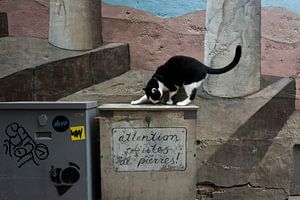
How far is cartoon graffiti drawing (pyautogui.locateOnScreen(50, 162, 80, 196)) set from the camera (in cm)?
295

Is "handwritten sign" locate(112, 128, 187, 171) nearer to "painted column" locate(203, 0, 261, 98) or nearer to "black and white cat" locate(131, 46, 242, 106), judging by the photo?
"black and white cat" locate(131, 46, 242, 106)

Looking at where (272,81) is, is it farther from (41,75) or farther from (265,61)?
(41,75)

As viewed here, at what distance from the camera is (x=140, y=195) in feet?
10.4

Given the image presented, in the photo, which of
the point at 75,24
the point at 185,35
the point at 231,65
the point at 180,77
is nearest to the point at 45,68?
the point at 75,24

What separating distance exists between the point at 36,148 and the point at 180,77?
165cm

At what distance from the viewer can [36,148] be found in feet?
9.62

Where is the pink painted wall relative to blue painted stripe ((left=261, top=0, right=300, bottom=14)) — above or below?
below

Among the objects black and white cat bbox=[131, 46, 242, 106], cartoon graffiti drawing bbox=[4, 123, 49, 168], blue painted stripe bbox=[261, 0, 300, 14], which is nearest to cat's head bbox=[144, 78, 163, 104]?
black and white cat bbox=[131, 46, 242, 106]

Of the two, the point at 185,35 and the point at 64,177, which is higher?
the point at 185,35

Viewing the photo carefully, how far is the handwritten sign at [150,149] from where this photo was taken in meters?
3.16

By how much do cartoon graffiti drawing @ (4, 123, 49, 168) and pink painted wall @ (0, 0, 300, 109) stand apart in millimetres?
1584

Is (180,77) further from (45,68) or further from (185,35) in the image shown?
(45,68)

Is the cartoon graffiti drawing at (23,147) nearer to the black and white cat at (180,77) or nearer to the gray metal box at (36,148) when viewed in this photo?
the gray metal box at (36,148)

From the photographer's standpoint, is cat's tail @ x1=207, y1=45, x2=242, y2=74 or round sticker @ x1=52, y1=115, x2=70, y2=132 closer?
round sticker @ x1=52, y1=115, x2=70, y2=132
